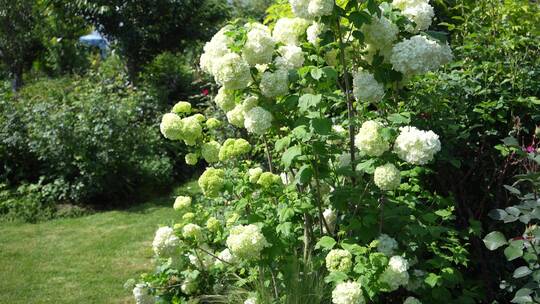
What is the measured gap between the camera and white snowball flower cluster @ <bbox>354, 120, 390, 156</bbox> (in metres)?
2.41

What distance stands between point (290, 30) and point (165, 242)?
1.33m

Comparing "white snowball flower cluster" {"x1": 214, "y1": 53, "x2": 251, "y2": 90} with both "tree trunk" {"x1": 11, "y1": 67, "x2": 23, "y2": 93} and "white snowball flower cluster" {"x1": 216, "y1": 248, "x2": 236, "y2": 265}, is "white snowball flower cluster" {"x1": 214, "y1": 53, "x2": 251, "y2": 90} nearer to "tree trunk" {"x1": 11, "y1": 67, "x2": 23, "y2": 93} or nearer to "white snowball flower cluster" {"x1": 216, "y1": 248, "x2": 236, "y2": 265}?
"white snowball flower cluster" {"x1": 216, "y1": 248, "x2": 236, "y2": 265}

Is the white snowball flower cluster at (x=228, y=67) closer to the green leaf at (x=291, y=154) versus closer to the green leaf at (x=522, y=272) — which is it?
the green leaf at (x=291, y=154)

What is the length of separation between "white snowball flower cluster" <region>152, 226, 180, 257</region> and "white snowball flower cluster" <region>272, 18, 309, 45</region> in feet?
4.00

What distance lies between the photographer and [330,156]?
2.79 meters

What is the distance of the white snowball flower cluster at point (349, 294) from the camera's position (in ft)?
7.87

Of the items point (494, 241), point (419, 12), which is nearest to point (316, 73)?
point (419, 12)

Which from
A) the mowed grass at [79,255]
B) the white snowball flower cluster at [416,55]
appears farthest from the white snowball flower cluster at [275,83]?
the mowed grass at [79,255]

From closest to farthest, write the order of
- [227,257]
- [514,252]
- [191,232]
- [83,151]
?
1. [514,252]
2. [191,232]
3. [227,257]
4. [83,151]

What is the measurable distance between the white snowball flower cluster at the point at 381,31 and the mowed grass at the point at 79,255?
2.79 meters

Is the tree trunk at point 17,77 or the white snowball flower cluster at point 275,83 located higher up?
the white snowball flower cluster at point 275,83

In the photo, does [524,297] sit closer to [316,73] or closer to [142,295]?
[316,73]

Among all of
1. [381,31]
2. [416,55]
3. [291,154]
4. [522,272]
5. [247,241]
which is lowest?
[522,272]

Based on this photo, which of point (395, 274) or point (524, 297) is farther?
point (395, 274)
